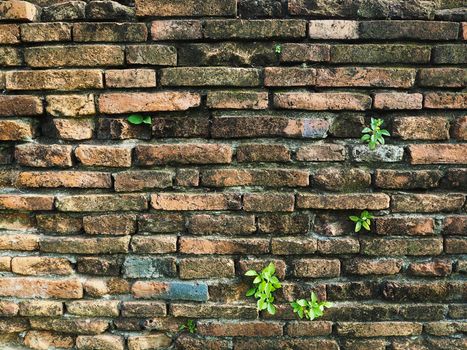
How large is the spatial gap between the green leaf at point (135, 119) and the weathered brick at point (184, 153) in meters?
Answer: 0.10

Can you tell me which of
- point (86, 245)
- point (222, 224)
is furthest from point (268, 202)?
point (86, 245)

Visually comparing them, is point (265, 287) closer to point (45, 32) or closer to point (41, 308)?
point (41, 308)

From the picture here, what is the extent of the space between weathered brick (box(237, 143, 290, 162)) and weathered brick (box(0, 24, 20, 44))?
103 centimetres

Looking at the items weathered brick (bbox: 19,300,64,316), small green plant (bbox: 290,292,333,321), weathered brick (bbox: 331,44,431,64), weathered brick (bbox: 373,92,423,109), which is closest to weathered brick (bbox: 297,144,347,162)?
weathered brick (bbox: 373,92,423,109)

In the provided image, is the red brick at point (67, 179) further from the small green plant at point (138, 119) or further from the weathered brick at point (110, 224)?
the small green plant at point (138, 119)

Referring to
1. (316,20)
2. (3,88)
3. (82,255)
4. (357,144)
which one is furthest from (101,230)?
(316,20)

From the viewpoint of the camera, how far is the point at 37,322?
1635 mm

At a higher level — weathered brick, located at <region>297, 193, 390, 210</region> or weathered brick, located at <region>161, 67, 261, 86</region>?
weathered brick, located at <region>161, 67, 261, 86</region>

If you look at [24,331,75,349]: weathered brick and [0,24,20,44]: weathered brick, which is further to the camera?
[24,331,75,349]: weathered brick

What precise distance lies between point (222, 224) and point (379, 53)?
3.20ft

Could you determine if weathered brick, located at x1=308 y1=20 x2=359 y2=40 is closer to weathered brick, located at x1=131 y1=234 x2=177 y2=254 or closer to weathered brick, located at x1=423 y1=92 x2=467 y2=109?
weathered brick, located at x1=423 y1=92 x2=467 y2=109

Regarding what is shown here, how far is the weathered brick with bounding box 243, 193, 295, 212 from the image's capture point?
1.58m

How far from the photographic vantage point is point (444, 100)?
5.12 feet

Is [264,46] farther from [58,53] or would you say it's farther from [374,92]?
[58,53]
